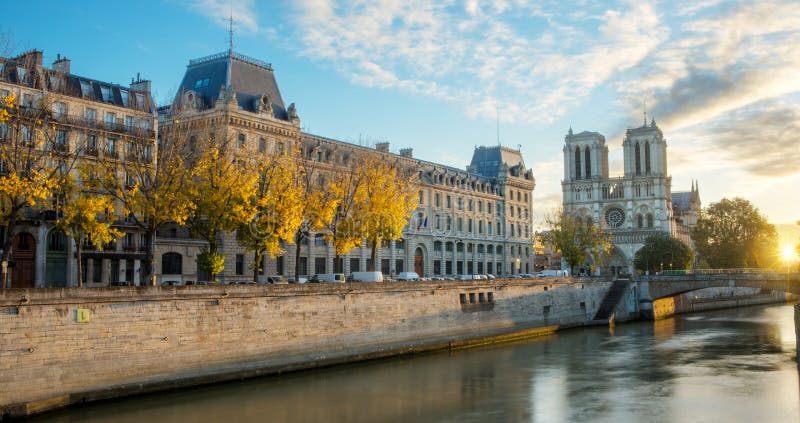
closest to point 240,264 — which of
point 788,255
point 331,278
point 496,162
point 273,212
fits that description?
point 331,278

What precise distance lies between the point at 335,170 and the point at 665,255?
77725 mm

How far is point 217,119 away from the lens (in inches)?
2441

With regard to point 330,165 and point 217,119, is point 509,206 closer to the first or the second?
point 330,165

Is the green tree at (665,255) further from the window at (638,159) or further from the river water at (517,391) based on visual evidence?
the river water at (517,391)

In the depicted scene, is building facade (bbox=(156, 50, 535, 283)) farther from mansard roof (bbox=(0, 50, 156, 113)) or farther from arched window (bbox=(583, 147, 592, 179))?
arched window (bbox=(583, 147, 592, 179))

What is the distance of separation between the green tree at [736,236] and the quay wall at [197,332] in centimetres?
8151

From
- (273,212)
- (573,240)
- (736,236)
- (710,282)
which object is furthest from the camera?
(736,236)

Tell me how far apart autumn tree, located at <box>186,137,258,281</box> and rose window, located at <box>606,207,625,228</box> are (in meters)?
121

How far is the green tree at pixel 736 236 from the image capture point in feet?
405

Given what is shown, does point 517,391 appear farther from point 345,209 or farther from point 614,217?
point 614,217

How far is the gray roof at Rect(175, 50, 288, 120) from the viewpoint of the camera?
65.6 m

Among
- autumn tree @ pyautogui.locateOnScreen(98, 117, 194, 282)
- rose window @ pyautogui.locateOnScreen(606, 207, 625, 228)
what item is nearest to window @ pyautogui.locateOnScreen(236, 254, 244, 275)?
autumn tree @ pyautogui.locateOnScreen(98, 117, 194, 282)

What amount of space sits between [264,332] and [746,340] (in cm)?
4076

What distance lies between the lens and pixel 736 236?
4948 inches
